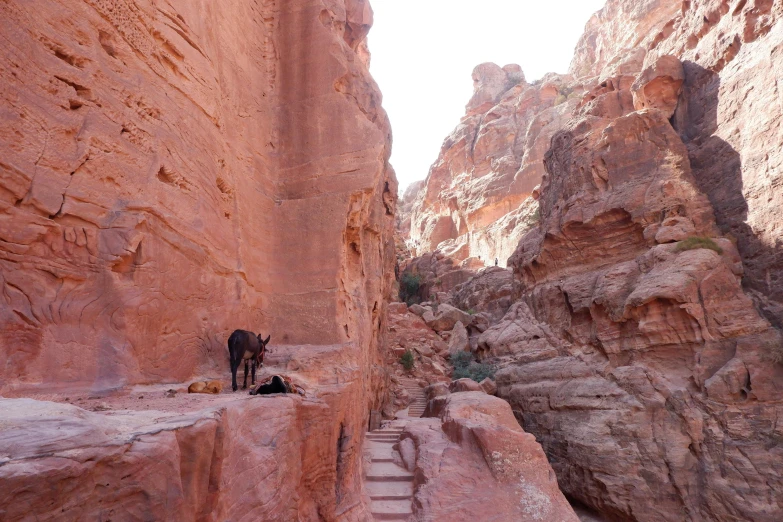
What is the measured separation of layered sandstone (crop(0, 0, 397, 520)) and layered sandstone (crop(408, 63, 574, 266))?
2923 centimetres

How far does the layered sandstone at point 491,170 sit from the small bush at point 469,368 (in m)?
16.6

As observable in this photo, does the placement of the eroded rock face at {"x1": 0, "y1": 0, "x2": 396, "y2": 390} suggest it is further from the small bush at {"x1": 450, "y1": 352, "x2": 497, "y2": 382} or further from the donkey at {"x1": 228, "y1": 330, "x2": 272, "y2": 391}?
the small bush at {"x1": 450, "y1": 352, "x2": 497, "y2": 382}

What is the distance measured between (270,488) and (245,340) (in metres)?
2.45

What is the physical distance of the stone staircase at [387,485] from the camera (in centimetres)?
838

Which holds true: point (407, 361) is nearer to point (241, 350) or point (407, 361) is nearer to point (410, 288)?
point (410, 288)

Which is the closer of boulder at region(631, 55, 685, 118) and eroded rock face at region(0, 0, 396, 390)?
eroded rock face at region(0, 0, 396, 390)

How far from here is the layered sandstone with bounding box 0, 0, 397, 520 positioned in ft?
14.9

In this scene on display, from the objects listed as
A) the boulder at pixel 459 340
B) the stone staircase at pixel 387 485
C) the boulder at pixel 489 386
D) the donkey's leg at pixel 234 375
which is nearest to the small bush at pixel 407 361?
the boulder at pixel 459 340

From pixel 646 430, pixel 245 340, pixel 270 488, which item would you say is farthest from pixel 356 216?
pixel 646 430

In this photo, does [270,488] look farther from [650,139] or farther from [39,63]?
[650,139]

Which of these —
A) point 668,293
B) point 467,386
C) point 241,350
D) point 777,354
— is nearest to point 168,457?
point 241,350

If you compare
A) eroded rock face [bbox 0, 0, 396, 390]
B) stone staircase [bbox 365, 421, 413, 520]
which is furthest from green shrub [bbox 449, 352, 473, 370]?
eroded rock face [bbox 0, 0, 396, 390]

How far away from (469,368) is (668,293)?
9602 millimetres

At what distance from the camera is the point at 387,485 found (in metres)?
9.53
